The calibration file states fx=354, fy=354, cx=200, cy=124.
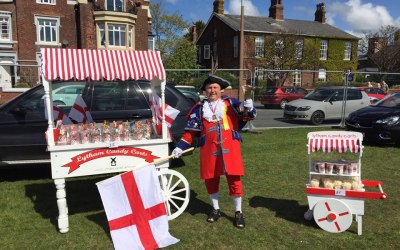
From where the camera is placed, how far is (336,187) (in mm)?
4184

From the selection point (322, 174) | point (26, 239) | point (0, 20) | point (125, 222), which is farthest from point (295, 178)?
point (0, 20)

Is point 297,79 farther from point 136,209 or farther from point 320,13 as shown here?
point 136,209

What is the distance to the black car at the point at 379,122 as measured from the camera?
884 centimetres

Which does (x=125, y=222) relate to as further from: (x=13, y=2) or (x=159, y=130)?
(x=13, y=2)

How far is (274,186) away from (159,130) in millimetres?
2271

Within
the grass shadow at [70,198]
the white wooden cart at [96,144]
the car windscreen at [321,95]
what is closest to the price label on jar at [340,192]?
the white wooden cart at [96,144]

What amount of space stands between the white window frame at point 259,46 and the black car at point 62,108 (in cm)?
3081

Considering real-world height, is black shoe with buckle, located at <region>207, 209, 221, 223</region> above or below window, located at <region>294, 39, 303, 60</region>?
below

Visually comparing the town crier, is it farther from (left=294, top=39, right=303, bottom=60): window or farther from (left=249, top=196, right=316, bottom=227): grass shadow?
(left=294, top=39, right=303, bottom=60): window

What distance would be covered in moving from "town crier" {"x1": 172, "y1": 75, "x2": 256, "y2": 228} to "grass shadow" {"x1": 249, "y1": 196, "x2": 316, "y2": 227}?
71cm

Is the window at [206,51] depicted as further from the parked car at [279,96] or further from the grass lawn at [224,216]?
the grass lawn at [224,216]

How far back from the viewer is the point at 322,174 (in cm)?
429

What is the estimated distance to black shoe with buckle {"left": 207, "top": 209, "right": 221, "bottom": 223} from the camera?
4479 mm

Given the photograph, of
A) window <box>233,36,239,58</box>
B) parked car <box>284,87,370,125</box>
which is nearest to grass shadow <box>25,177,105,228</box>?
parked car <box>284,87,370,125</box>
